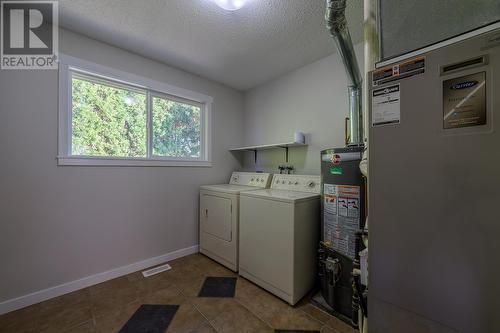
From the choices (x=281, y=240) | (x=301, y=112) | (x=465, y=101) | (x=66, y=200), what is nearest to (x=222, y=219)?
(x=281, y=240)

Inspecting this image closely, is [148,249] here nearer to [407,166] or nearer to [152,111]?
[152,111]

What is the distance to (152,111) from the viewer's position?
2.40m

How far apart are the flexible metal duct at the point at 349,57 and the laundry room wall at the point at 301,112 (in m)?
0.36

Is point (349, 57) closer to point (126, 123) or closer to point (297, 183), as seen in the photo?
point (297, 183)

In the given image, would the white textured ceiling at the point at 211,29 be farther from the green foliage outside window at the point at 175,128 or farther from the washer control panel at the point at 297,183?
the washer control panel at the point at 297,183

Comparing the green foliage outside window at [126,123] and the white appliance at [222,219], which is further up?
the green foliage outside window at [126,123]

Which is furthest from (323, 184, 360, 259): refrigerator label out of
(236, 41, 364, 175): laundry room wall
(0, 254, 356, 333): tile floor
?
(236, 41, 364, 175): laundry room wall

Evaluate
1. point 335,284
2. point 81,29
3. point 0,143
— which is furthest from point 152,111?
point 335,284

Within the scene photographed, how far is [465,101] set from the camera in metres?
0.57

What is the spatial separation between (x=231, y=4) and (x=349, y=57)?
987 millimetres

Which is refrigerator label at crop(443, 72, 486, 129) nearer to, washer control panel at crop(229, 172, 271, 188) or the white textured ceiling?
the white textured ceiling

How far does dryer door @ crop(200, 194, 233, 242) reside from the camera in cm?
222

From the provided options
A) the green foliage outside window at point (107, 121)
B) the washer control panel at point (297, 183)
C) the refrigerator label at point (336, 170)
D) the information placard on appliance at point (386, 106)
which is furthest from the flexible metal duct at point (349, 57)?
the green foliage outside window at point (107, 121)

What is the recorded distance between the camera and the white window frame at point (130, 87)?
1.78 metres
